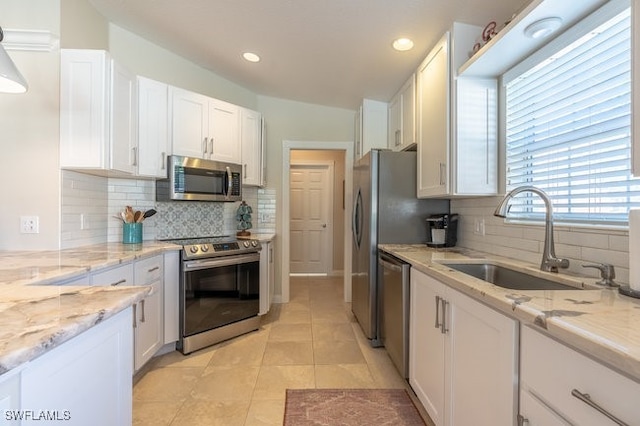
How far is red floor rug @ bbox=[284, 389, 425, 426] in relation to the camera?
1.76 metres

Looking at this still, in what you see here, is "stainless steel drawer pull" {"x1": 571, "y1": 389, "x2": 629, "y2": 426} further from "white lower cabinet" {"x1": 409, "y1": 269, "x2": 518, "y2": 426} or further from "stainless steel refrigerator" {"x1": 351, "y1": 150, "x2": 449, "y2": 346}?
"stainless steel refrigerator" {"x1": 351, "y1": 150, "x2": 449, "y2": 346}

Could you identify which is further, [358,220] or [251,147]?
[251,147]

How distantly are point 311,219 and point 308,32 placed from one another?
3824 mm

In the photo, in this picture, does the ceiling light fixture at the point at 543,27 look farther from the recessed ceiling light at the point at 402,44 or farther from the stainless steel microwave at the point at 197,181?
the stainless steel microwave at the point at 197,181

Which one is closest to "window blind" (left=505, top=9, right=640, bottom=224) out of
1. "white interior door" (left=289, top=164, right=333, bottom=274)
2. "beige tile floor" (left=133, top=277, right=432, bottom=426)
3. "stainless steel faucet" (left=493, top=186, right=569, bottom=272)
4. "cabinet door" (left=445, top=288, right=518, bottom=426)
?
"stainless steel faucet" (left=493, top=186, right=569, bottom=272)

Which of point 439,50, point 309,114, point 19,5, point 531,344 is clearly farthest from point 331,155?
point 531,344

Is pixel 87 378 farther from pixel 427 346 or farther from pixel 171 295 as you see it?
pixel 171 295

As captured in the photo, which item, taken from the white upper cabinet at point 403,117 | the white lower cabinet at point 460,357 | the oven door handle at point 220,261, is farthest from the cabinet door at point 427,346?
the oven door handle at point 220,261

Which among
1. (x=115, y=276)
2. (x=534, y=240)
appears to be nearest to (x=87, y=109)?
(x=115, y=276)

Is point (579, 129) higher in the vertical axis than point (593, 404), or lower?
higher

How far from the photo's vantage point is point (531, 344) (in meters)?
0.92

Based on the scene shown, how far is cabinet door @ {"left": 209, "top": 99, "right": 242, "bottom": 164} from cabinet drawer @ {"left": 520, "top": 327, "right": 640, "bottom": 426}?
113 inches

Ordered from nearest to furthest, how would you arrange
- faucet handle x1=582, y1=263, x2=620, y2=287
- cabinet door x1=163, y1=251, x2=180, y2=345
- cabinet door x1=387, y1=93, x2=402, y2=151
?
faucet handle x1=582, y1=263, x2=620, y2=287
cabinet door x1=163, y1=251, x2=180, y2=345
cabinet door x1=387, y1=93, x2=402, y2=151

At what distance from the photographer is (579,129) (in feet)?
4.89
